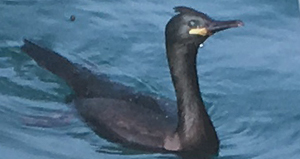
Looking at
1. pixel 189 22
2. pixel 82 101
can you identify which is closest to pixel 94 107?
pixel 82 101

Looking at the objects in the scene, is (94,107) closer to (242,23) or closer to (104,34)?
(104,34)

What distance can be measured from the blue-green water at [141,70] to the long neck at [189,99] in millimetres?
11

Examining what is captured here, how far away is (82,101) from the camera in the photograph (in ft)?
2.85

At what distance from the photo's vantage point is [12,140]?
0.84 meters

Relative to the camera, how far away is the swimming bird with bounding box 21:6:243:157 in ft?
2.78

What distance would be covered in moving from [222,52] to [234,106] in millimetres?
73

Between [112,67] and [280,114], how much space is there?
0.22m

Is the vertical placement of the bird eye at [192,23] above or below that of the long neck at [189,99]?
above

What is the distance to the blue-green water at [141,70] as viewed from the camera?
33.4 inches

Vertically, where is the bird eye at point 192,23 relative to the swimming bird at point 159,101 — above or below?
above

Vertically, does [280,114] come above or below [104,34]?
below

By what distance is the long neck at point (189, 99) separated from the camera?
0.86m

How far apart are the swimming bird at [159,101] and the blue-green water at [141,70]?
0.4 inches

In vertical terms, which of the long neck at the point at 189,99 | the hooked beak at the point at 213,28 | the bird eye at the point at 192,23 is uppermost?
the bird eye at the point at 192,23
